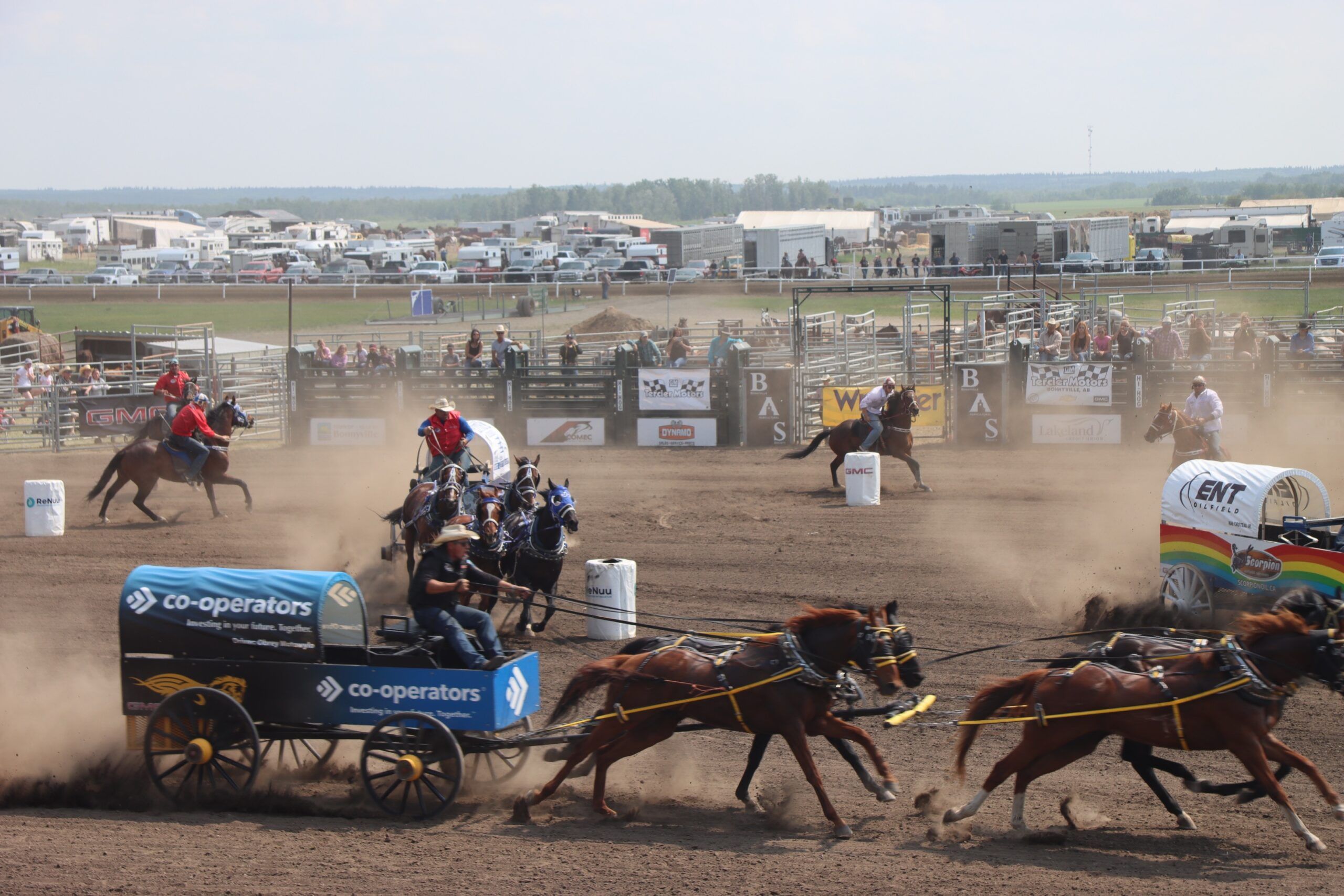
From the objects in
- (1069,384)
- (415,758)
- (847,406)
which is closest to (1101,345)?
(1069,384)

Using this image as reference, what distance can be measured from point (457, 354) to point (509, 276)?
3337 cm

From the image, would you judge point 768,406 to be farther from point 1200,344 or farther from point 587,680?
point 587,680

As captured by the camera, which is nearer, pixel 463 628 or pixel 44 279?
pixel 463 628

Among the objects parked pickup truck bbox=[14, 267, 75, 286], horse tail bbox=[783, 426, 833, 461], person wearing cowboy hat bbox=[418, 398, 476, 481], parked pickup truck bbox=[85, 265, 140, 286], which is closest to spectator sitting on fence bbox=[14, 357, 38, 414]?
horse tail bbox=[783, 426, 833, 461]

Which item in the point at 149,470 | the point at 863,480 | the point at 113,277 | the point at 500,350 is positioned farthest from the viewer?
the point at 113,277

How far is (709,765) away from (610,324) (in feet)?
106

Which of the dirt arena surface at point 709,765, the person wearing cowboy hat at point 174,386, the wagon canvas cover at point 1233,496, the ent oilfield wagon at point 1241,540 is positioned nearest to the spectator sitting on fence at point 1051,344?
the dirt arena surface at point 709,765

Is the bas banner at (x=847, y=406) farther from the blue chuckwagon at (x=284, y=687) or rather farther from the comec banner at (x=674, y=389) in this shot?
the blue chuckwagon at (x=284, y=687)

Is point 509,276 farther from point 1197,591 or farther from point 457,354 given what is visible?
point 1197,591

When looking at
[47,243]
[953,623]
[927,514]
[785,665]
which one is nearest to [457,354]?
[927,514]

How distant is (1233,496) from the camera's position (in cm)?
1070

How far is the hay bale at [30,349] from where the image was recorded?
112 feet

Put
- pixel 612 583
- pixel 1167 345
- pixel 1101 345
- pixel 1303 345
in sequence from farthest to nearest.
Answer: pixel 1101 345
pixel 1167 345
pixel 1303 345
pixel 612 583

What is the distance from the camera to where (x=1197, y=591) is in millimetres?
11227
